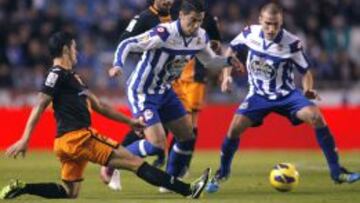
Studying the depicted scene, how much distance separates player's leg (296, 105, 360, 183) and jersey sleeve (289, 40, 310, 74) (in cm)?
50

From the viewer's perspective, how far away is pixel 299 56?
37.5 feet

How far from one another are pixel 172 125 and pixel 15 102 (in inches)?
331

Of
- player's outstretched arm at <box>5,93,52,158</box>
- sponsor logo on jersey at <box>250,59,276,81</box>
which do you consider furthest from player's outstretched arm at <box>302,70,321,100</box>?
player's outstretched arm at <box>5,93,52,158</box>

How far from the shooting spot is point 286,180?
10641 millimetres

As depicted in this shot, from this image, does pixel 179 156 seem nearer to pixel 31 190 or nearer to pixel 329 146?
pixel 329 146

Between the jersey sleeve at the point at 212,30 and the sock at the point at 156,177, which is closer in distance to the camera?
the sock at the point at 156,177

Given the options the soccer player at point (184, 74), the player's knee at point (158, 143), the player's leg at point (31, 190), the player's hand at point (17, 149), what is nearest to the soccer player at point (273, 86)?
the soccer player at point (184, 74)

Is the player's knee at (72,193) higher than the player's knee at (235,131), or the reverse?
the player's knee at (72,193)

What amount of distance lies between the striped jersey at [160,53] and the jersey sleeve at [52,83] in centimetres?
116

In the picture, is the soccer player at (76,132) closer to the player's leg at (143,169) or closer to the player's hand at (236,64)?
the player's leg at (143,169)

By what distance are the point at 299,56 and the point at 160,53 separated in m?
1.70

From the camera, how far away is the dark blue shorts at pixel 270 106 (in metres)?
11.3

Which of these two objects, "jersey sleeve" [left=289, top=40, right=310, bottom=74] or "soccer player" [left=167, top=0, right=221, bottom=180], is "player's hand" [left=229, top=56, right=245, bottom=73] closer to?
"jersey sleeve" [left=289, top=40, right=310, bottom=74]

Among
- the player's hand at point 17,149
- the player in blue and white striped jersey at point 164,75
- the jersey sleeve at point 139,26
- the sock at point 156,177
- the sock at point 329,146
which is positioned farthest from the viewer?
the jersey sleeve at point 139,26
